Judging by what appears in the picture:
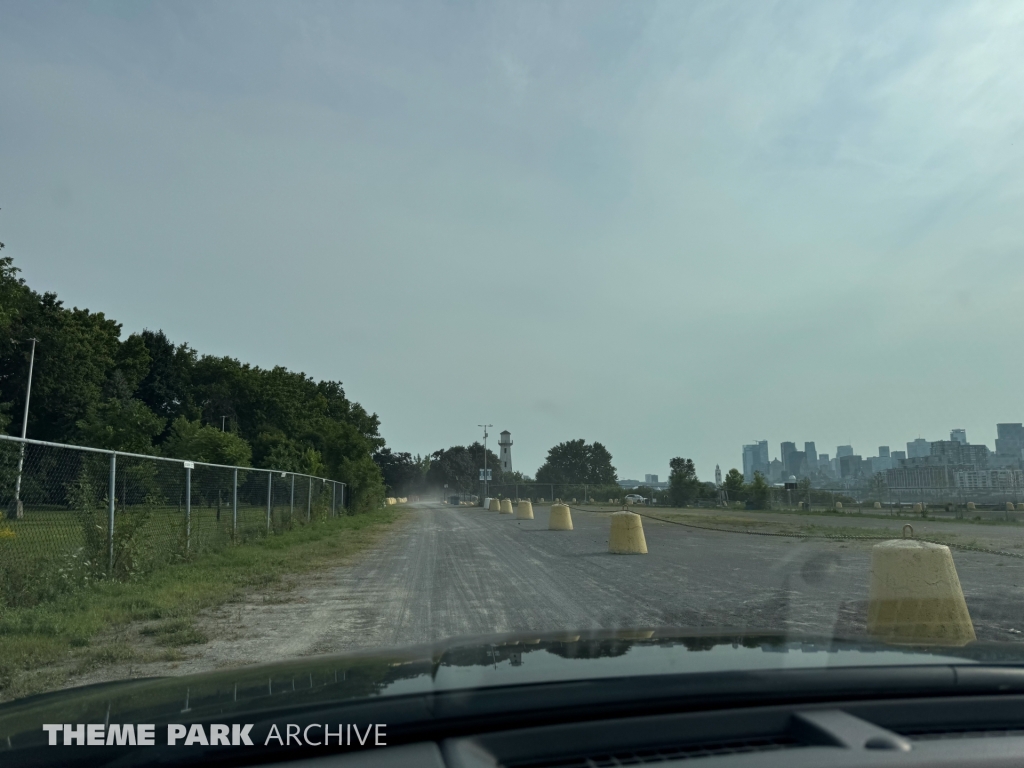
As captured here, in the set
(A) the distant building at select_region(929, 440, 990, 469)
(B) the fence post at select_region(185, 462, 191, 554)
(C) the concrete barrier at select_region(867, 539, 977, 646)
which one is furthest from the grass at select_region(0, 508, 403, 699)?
(A) the distant building at select_region(929, 440, 990, 469)

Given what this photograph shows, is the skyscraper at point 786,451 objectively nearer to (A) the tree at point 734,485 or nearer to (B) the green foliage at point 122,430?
(A) the tree at point 734,485

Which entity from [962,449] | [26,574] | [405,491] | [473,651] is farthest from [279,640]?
[405,491]

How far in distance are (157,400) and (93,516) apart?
64.4 metres

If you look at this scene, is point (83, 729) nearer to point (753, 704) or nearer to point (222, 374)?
point (753, 704)

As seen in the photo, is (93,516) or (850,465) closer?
(93,516)

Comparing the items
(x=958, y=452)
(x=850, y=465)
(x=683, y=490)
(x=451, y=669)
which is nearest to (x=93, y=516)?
(x=451, y=669)

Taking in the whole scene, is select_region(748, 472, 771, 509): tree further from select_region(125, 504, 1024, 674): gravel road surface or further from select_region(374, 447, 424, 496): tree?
select_region(374, 447, 424, 496): tree

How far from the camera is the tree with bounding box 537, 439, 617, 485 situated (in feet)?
504

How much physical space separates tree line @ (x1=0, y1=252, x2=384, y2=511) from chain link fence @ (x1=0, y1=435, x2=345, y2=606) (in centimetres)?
1826

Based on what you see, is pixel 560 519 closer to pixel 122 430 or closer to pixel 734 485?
pixel 122 430

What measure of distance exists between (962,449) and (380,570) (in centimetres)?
9264

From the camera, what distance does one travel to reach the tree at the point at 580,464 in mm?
153625

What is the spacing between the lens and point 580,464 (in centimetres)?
15550

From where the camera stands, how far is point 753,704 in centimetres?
228
